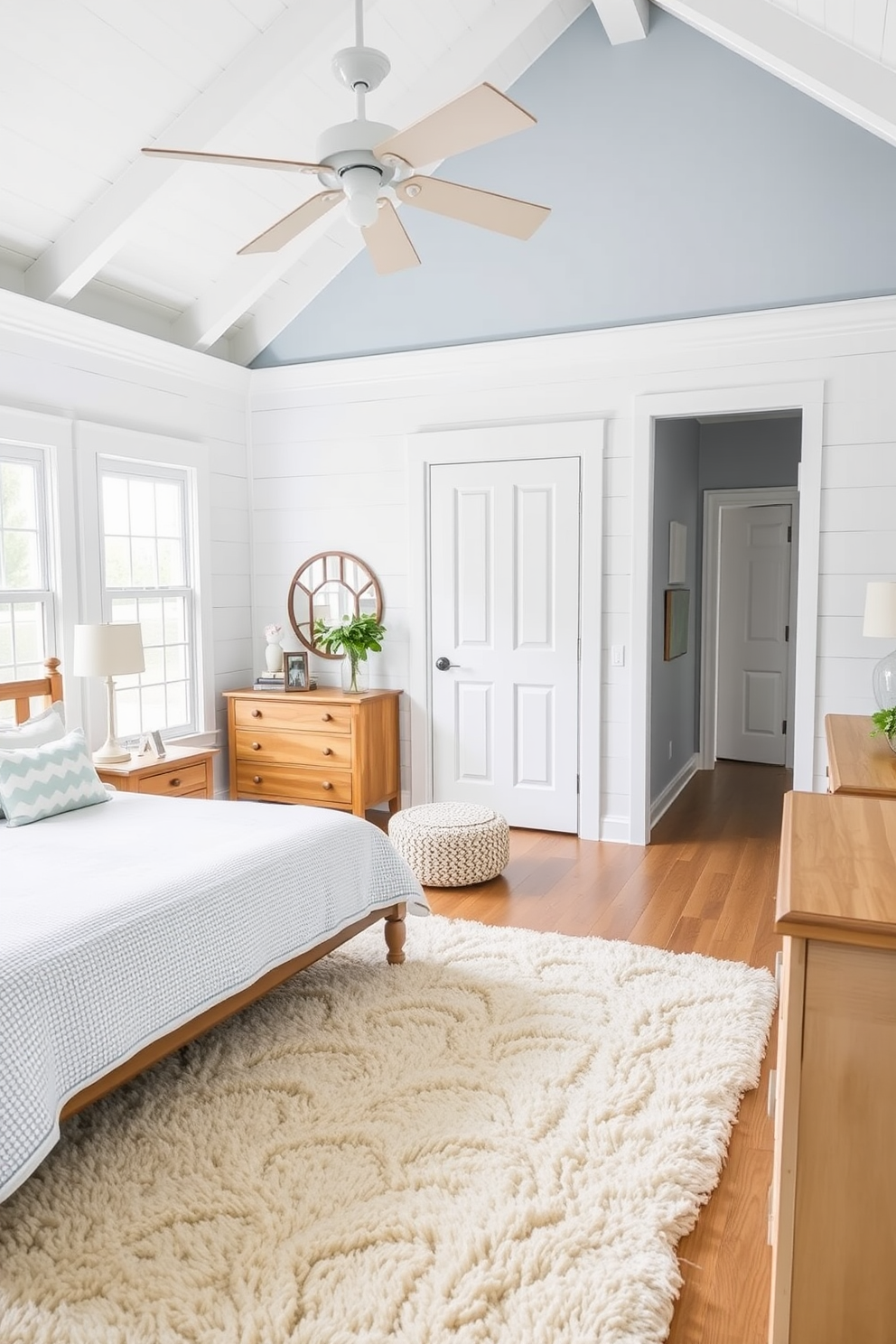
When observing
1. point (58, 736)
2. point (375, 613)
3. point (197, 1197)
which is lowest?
point (197, 1197)

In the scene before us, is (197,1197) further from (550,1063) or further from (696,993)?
(696,993)

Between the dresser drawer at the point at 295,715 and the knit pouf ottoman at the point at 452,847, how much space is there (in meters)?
0.94

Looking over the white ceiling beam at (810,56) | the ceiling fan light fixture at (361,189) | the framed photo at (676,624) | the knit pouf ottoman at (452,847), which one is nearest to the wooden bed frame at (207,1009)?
the knit pouf ottoman at (452,847)

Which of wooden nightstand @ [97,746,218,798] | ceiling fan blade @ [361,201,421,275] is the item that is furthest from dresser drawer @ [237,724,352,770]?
ceiling fan blade @ [361,201,421,275]

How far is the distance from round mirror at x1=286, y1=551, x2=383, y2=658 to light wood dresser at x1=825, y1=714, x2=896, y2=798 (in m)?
2.65

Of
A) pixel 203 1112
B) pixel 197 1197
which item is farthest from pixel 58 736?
pixel 197 1197

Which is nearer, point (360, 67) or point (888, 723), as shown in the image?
point (360, 67)

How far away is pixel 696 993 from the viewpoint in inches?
121

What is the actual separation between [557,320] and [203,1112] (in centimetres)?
395

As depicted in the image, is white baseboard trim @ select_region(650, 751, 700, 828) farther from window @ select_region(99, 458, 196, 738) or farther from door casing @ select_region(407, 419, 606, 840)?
window @ select_region(99, 458, 196, 738)

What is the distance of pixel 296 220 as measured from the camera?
2.83m

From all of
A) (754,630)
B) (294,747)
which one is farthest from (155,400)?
(754,630)

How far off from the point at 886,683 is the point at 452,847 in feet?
6.12

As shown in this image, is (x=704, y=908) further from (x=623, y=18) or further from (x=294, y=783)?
(x=623, y=18)
